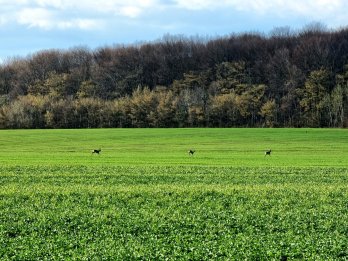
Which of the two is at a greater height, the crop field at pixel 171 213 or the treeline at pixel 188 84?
the treeline at pixel 188 84

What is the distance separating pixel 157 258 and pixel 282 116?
10759 cm

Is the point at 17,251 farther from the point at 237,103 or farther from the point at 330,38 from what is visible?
the point at 330,38

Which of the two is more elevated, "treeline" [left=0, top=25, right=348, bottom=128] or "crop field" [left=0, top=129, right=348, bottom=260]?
"treeline" [left=0, top=25, right=348, bottom=128]

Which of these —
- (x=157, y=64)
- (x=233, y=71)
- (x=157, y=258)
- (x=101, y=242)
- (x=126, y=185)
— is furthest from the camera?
(x=157, y=64)

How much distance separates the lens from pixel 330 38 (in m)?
139

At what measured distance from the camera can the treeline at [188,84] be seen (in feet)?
372

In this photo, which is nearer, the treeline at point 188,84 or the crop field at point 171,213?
the crop field at point 171,213

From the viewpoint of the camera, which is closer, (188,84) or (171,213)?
(171,213)

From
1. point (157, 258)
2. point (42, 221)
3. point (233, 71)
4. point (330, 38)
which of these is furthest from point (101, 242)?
point (330, 38)

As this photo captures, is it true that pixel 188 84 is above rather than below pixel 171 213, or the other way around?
above

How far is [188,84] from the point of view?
133625mm

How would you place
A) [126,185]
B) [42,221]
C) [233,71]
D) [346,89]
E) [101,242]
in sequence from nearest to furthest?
[101,242], [42,221], [126,185], [346,89], [233,71]

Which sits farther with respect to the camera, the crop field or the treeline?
the treeline

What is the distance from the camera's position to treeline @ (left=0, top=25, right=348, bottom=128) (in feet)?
372
